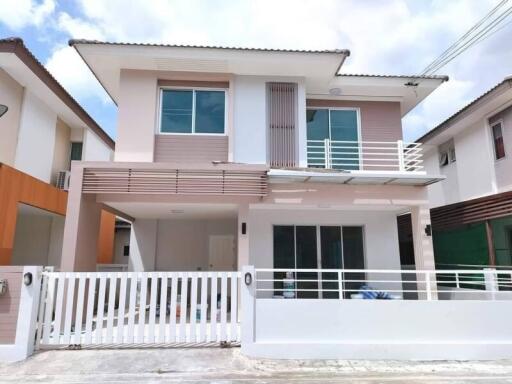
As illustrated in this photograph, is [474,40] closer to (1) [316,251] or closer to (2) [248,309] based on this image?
(1) [316,251]

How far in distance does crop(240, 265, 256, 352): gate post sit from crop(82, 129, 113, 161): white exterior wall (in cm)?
1243

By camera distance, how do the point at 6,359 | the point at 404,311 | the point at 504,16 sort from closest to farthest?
the point at 6,359 < the point at 404,311 < the point at 504,16

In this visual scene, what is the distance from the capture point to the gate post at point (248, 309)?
6367mm

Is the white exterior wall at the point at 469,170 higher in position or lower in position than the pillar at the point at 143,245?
higher

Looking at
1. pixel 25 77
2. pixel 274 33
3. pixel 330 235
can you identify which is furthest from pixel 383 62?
pixel 25 77

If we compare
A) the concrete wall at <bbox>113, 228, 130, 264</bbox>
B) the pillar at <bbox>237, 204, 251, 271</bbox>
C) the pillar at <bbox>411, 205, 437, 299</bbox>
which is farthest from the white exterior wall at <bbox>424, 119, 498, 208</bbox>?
the concrete wall at <bbox>113, 228, 130, 264</bbox>

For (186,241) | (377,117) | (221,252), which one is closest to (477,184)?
(377,117)

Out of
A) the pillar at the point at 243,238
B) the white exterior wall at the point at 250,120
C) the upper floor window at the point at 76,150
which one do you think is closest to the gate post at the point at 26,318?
the pillar at the point at 243,238

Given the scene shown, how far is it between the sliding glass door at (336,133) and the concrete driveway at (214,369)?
6.57m

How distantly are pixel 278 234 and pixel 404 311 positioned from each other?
514 cm

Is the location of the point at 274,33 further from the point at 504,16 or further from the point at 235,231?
the point at 235,231

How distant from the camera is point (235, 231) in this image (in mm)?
14047

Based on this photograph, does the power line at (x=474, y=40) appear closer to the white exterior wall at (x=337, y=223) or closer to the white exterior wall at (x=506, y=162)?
the white exterior wall at (x=506, y=162)

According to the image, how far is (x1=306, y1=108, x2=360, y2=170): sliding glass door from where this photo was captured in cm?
1152
